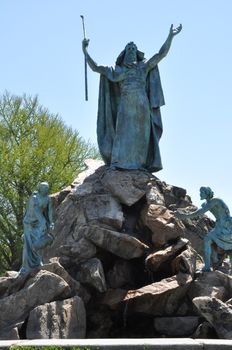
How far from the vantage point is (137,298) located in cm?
1028

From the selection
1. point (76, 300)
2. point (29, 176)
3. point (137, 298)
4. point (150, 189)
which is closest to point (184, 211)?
point (150, 189)

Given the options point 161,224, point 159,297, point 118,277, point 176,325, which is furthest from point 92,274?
point 161,224

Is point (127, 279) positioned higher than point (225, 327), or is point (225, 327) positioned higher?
point (127, 279)

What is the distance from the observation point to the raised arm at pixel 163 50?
13.9 meters

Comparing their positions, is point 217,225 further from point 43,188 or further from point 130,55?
point 130,55

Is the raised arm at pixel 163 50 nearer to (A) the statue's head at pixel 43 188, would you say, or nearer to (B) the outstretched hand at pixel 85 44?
(B) the outstretched hand at pixel 85 44

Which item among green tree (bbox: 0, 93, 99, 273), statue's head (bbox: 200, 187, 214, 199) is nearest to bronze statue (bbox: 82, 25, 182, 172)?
statue's head (bbox: 200, 187, 214, 199)

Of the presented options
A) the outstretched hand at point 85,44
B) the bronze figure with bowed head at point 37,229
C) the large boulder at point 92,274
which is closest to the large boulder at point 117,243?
the large boulder at point 92,274

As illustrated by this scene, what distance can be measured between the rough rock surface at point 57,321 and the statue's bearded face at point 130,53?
5.99 meters

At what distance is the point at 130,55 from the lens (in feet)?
45.3

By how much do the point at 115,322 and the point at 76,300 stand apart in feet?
3.90

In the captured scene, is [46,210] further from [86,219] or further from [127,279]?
[127,279]

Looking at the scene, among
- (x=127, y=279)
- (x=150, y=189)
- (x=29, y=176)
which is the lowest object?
(x=127, y=279)

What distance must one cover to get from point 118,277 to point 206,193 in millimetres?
2148
